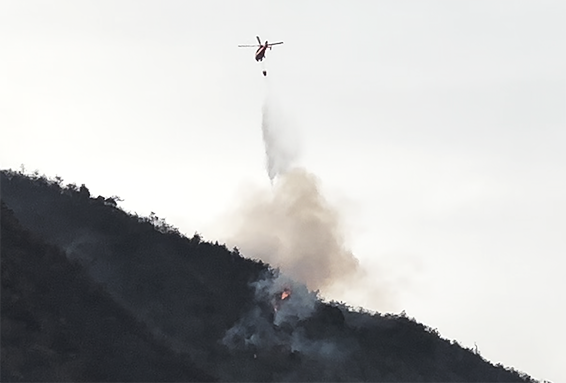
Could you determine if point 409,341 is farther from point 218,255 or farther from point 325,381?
point 218,255

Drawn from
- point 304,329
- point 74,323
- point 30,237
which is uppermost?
point 304,329

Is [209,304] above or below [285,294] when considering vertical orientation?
below

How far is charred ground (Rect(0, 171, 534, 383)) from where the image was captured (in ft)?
253

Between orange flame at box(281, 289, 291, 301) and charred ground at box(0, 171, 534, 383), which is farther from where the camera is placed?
orange flame at box(281, 289, 291, 301)

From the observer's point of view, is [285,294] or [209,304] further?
[285,294]

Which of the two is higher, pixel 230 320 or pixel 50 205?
pixel 50 205

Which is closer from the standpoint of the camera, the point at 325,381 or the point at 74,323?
the point at 74,323

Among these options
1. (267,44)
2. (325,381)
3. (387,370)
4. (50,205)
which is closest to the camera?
(325,381)

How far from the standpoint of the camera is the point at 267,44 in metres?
89.2

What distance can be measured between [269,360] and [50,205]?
2803 cm

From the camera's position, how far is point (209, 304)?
283 feet

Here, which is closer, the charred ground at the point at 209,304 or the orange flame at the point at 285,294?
the charred ground at the point at 209,304

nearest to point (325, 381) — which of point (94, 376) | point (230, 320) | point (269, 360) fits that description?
point (269, 360)

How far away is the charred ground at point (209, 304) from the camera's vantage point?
Result: 7719 cm
